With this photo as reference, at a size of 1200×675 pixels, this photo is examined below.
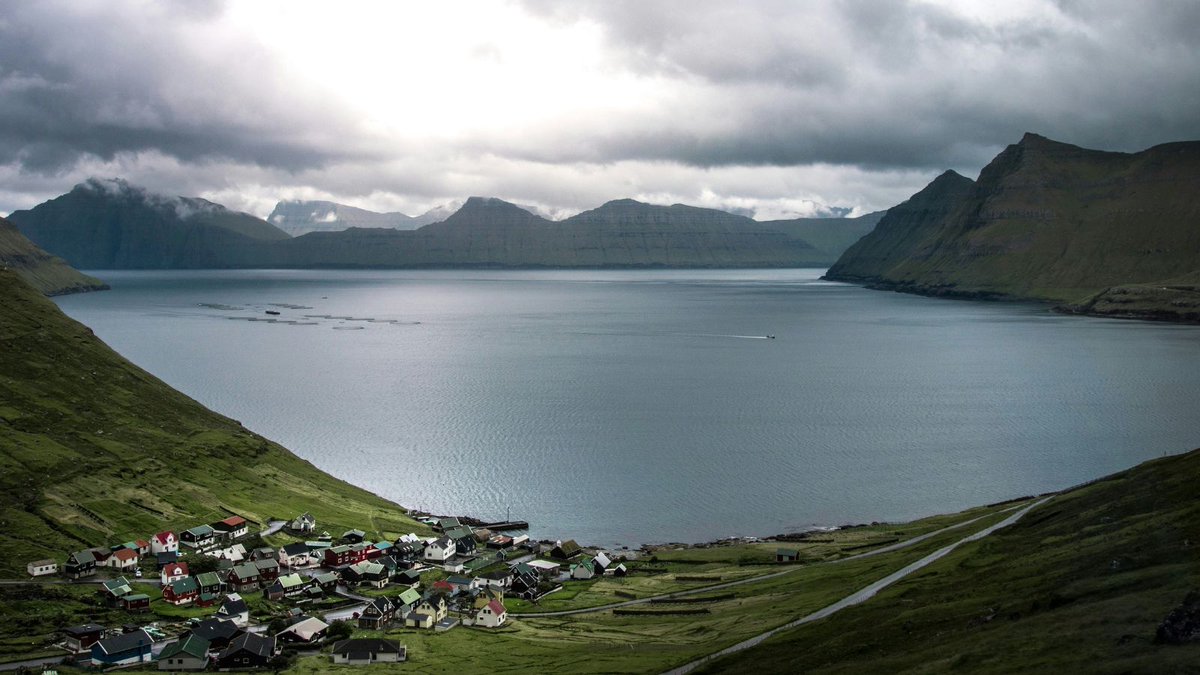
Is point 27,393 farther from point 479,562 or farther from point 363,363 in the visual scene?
point 363,363

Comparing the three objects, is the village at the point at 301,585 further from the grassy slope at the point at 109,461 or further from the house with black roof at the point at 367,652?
the grassy slope at the point at 109,461

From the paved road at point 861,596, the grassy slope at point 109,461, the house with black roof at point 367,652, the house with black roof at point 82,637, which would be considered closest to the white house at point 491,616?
the house with black roof at point 367,652

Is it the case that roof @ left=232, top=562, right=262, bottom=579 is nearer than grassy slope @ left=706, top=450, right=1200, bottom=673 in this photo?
No

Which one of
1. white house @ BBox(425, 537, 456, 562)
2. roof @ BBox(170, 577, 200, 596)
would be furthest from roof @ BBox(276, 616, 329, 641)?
white house @ BBox(425, 537, 456, 562)

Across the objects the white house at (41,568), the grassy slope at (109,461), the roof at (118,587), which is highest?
the grassy slope at (109,461)

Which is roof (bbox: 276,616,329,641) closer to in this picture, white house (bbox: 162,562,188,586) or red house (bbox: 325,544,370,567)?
white house (bbox: 162,562,188,586)

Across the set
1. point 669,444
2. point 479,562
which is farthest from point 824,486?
point 479,562
